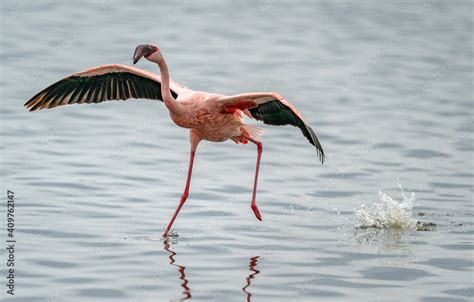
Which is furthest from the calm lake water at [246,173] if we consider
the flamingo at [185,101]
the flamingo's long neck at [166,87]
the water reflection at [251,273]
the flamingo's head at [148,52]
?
the flamingo's head at [148,52]

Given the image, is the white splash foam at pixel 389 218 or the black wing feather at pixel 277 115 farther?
the white splash foam at pixel 389 218

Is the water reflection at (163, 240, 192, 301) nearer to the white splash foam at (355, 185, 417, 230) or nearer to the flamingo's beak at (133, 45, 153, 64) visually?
the flamingo's beak at (133, 45, 153, 64)

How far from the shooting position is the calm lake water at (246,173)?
431 inches

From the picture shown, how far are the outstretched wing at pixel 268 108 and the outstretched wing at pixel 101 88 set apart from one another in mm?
881

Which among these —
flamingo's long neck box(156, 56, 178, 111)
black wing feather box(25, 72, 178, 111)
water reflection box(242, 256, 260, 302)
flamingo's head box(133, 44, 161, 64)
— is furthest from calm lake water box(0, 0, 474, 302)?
flamingo's head box(133, 44, 161, 64)

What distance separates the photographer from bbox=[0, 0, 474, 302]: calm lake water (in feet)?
35.9

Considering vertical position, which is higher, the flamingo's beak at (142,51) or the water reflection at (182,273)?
the flamingo's beak at (142,51)

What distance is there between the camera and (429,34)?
1314 inches

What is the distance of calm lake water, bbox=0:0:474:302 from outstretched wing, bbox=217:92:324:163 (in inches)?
52.3

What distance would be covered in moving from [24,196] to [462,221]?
217 inches

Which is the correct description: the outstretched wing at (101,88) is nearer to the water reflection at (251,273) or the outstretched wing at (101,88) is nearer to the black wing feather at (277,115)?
the black wing feather at (277,115)

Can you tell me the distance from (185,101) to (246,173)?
396 centimetres

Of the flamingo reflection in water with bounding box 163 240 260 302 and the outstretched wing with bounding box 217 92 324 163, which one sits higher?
the outstretched wing with bounding box 217 92 324 163

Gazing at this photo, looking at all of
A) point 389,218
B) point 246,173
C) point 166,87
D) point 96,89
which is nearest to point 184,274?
point 166,87
